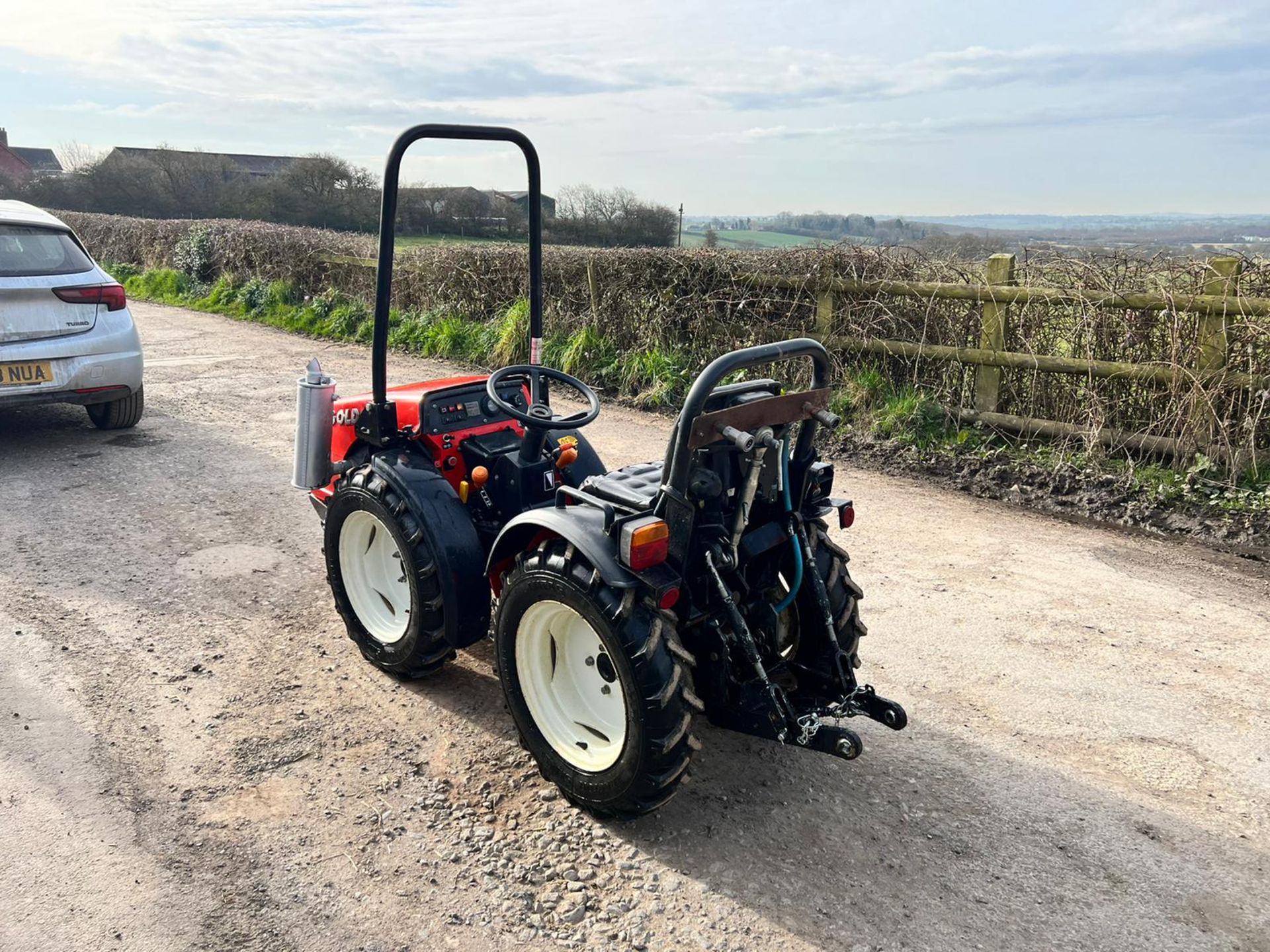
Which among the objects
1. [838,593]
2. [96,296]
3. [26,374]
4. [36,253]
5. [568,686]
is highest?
[36,253]

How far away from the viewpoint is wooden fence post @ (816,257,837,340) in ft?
26.7

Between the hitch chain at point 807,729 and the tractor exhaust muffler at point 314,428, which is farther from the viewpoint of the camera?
the tractor exhaust muffler at point 314,428

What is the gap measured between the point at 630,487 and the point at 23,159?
2639 inches

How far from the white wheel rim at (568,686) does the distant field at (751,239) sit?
6.20m

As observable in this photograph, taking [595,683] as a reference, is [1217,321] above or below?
above

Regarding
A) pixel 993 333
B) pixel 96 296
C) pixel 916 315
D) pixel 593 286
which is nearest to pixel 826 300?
pixel 916 315

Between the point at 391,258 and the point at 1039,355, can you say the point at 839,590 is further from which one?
the point at 1039,355

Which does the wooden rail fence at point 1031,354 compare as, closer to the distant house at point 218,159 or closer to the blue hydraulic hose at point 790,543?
the blue hydraulic hose at point 790,543

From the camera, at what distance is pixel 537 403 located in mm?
3689

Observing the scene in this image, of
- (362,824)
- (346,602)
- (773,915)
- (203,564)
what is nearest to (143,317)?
(203,564)

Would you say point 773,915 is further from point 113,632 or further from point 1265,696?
point 113,632

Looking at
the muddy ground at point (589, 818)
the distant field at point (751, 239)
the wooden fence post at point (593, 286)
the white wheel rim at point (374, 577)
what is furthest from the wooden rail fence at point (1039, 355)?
the white wheel rim at point (374, 577)

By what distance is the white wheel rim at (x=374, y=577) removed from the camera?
12.7ft

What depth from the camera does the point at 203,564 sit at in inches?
194
